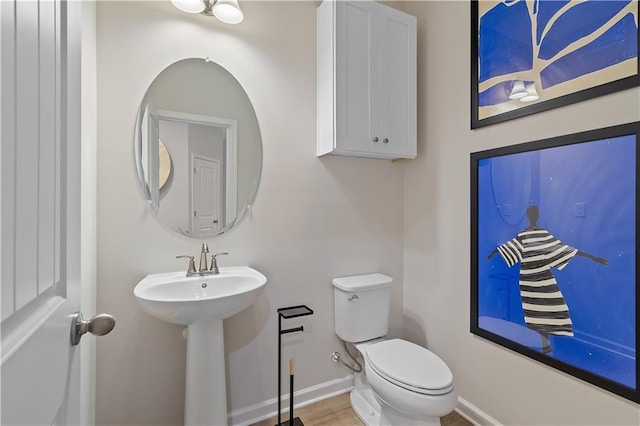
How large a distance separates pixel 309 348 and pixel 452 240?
1120 mm

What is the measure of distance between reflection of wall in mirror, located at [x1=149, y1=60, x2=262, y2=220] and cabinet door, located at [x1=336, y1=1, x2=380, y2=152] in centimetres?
50

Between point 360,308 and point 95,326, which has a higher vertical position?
point 95,326

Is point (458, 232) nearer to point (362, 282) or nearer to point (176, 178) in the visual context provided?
point (362, 282)

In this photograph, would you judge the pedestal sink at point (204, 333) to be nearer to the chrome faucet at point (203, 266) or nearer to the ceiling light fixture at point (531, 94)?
the chrome faucet at point (203, 266)

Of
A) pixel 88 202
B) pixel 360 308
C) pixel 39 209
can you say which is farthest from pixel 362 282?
pixel 39 209

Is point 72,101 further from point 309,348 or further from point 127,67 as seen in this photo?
point 309,348

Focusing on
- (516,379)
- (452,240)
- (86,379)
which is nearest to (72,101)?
(86,379)

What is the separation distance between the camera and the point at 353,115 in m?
1.76

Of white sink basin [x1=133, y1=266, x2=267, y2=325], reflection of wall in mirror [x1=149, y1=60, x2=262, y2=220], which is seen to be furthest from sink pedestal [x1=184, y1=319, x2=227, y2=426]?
reflection of wall in mirror [x1=149, y1=60, x2=262, y2=220]

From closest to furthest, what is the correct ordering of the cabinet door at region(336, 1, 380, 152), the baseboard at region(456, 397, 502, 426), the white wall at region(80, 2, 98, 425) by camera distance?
the white wall at region(80, 2, 98, 425) < the baseboard at region(456, 397, 502, 426) < the cabinet door at region(336, 1, 380, 152)

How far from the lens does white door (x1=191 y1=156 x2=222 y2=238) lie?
160cm

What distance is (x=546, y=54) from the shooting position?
1.39m

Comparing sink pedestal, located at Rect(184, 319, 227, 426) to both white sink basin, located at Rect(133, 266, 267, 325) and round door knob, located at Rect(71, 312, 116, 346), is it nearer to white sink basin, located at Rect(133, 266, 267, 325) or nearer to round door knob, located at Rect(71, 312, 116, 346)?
white sink basin, located at Rect(133, 266, 267, 325)

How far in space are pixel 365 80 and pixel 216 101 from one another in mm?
868
